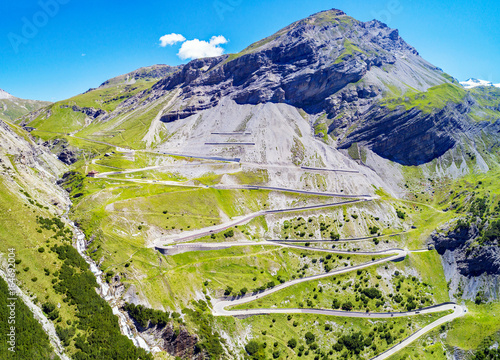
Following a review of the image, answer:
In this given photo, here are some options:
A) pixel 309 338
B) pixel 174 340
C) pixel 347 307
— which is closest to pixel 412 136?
pixel 347 307

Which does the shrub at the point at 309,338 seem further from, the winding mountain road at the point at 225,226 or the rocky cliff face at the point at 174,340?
the winding mountain road at the point at 225,226

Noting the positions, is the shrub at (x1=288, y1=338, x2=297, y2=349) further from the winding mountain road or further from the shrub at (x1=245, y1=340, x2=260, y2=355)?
the winding mountain road

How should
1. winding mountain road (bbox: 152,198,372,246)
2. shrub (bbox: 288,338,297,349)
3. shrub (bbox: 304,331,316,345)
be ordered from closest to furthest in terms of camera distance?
shrub (bbox: 288,338,297,349), shrub (bbox: 304,331,316,345), winding mountain road (bbox: 152,198,372,246)

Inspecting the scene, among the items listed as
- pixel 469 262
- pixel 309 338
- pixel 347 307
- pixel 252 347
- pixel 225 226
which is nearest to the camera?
Result: pixel 252 347

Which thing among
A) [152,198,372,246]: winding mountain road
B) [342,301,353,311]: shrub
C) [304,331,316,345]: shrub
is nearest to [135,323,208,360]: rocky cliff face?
[304,331,316,345]: shrub


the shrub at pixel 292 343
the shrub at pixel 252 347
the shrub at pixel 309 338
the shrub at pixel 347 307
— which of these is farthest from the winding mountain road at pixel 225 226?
the shrub at pixel 347 307

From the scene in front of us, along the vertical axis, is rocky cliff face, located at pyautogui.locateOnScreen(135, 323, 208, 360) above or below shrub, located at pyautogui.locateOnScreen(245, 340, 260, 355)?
above

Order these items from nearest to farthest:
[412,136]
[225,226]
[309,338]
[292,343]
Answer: [292,343], [309,338], [225,226], [412,136]

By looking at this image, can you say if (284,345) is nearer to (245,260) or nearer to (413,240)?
(245,260)

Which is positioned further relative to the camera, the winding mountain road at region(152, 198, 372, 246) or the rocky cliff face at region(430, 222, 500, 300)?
the winding mountain road at region(152, 198, 372, 246)

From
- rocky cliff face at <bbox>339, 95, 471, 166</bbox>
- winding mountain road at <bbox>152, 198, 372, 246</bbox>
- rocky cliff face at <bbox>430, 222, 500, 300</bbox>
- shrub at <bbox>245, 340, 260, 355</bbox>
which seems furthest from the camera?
rocky cliff face at <bbox>339, 95, 471, 166</bbox>

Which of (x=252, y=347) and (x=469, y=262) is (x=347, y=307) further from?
(x=469, y=262)
